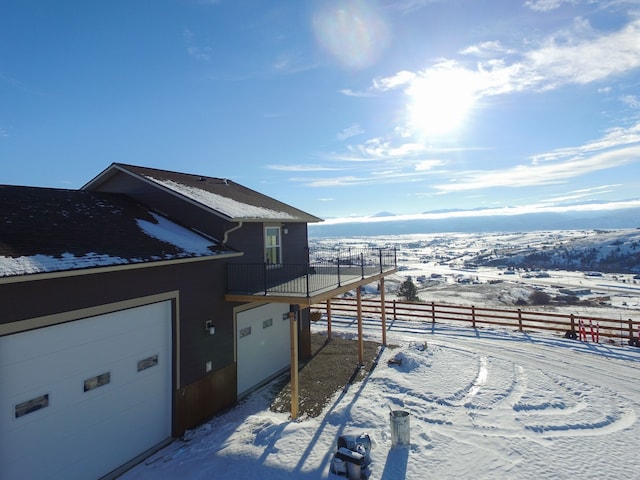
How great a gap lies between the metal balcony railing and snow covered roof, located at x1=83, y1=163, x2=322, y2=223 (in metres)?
1.62

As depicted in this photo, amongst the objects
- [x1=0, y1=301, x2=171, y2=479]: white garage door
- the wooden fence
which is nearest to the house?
[x1=0, y1=301, x2=171, y2=479]: white garage door

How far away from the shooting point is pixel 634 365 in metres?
12.6

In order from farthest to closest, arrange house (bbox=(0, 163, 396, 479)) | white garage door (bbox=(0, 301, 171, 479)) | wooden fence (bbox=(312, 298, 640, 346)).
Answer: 1. wooden fence (bbox=(312, 298, 640, 346))
2. house (bbox=(0, 163, 396, 479))
3. white garage door (bbox=(0, 301, 171, 479))

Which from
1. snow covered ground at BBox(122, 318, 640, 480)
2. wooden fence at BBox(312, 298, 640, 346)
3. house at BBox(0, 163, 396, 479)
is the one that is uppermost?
house at BBox(0, 163, 396, 479)

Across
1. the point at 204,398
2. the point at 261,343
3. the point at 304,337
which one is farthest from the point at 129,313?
the point at 304,337

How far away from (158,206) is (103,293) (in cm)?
541

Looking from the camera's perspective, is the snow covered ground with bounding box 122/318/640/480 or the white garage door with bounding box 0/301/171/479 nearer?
the white garage door with bounding box 0/301/171/479

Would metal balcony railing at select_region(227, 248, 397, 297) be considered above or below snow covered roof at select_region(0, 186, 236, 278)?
below

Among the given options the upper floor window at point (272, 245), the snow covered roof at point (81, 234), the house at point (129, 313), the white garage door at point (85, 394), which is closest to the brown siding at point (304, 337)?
the house at point (129, 313)

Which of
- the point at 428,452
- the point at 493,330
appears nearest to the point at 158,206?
the point at 428,452

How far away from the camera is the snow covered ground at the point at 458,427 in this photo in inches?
287

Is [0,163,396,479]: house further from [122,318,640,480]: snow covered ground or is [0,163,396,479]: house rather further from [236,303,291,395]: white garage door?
[122,318,640,480]: snow covered ground

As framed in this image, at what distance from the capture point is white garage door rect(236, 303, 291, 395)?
37.2ft

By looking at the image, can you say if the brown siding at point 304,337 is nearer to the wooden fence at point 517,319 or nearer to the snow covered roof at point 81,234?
the wooden fence at point 517,319
